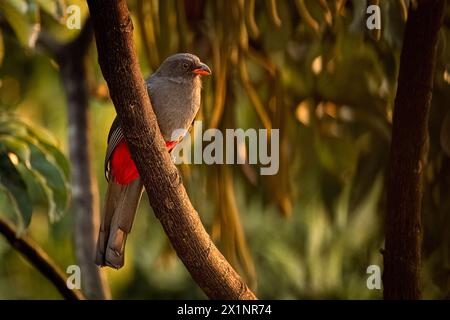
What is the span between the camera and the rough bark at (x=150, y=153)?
158 centimetres

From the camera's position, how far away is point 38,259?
7.54 ft

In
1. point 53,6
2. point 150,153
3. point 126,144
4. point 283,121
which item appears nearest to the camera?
point 150,153

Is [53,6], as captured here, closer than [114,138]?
No

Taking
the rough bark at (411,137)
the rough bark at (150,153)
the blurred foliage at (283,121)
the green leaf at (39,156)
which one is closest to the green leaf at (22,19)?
the blurred foliage at (283,121)

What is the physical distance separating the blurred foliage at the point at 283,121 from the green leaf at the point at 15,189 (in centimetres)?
33

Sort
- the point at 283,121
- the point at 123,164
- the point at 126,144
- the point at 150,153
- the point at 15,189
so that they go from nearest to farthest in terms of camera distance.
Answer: the point at 150,153 → the point at 126,144 → the point at 123,164 → the point at 15,189 → the point at 283,121

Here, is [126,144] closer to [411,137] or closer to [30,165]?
[30,165]

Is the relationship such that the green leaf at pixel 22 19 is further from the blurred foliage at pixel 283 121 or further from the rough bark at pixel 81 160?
the rough bark at pixel 81 160

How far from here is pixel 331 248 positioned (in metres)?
2.70

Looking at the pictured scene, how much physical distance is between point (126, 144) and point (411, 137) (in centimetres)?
65

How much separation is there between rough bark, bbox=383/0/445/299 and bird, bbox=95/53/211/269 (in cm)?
47

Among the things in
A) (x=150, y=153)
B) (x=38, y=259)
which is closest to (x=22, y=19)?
(x=38, y=259)

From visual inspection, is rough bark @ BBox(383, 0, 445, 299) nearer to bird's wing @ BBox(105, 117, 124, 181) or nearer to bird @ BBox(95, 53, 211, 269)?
bird @ BBox(95, 53, 211, 269)
